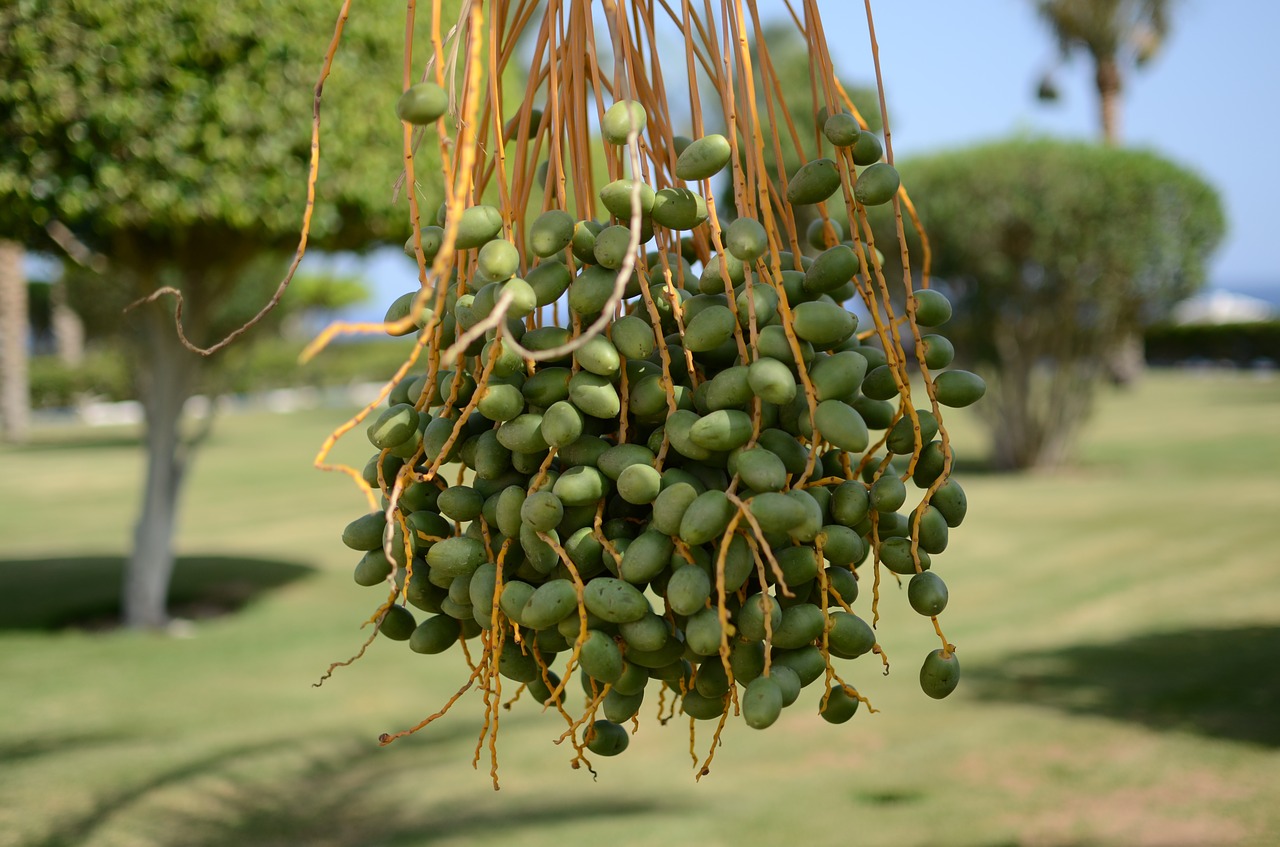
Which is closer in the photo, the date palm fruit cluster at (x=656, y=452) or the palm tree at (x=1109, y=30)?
the date palm fruit cluster at (x=656, y=452)

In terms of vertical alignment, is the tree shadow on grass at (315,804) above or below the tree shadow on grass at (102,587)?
above

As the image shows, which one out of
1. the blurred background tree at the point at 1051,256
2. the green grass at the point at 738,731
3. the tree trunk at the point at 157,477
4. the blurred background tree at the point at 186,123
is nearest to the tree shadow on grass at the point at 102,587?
the green grass at the point at 738,731

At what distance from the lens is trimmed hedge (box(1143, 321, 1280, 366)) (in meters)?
26.1

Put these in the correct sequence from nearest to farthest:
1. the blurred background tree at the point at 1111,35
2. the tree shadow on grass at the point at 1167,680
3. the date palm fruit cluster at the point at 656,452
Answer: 1. the date palm fruit cluster at the point at 656,452
2. the tree shadow on grass at the point at 1167,680
3. the blurred background tree at the point at 1111,35

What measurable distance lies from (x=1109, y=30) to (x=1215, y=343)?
8821mm

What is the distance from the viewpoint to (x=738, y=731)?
471 centimetres

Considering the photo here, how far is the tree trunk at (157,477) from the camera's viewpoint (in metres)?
6.70

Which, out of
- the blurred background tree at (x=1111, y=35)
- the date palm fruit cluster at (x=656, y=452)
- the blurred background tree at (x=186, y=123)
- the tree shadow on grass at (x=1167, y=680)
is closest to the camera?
the date palm fruit cluster at (x=656, y=452)

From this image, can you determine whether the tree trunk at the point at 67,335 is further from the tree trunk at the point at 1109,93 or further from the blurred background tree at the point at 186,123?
the tree trunk at the point at 1109,93

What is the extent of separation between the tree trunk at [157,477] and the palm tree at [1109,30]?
785 inches

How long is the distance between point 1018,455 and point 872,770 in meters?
8.64

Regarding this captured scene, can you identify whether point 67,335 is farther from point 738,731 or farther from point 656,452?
point 656,452

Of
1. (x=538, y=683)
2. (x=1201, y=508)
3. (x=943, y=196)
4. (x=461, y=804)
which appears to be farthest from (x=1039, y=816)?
(x=943, y=196)

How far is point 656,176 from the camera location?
1.14 metres
